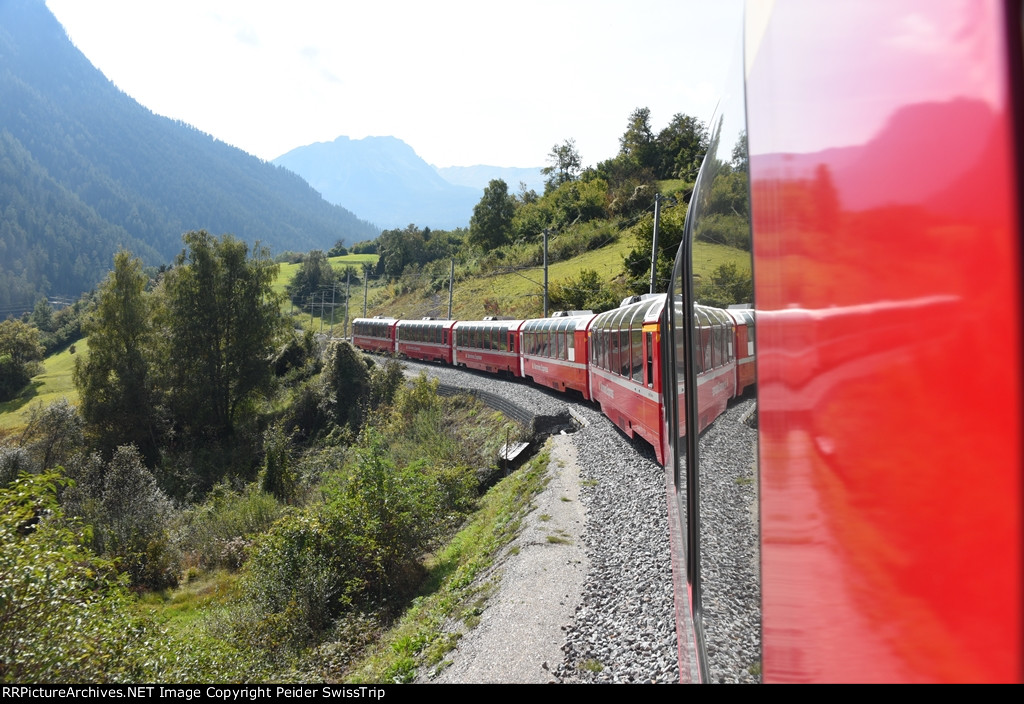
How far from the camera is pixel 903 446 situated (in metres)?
1.00

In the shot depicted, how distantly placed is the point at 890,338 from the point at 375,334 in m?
45.9

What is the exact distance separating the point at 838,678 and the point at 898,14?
1.12 m

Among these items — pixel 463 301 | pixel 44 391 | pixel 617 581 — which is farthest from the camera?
pixel 44 391

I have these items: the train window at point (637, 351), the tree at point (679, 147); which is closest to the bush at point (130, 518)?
the train window at point (637, 351)

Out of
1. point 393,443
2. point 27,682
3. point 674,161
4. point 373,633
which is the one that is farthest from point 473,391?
point 674,161

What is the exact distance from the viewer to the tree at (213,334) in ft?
121

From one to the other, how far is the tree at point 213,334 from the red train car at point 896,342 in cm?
3932

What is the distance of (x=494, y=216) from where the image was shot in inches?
2859

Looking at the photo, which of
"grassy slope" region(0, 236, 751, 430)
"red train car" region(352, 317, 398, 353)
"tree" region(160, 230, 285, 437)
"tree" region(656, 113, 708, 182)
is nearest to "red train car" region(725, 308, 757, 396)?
"grassy slope" region(0, 236, 751, 430)

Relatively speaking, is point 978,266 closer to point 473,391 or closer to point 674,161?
point 473,391

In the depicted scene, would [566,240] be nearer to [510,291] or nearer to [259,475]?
[510,291]

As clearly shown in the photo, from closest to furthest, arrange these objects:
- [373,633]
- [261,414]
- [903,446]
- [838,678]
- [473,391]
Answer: [903,446]
[838,678]
[373,633]
[473,391]
[261,414]

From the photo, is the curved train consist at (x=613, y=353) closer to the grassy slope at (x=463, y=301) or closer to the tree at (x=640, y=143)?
the grassy slope at (x=463, y=301)

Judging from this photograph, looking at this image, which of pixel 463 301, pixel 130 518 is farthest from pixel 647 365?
pixel 463 301
